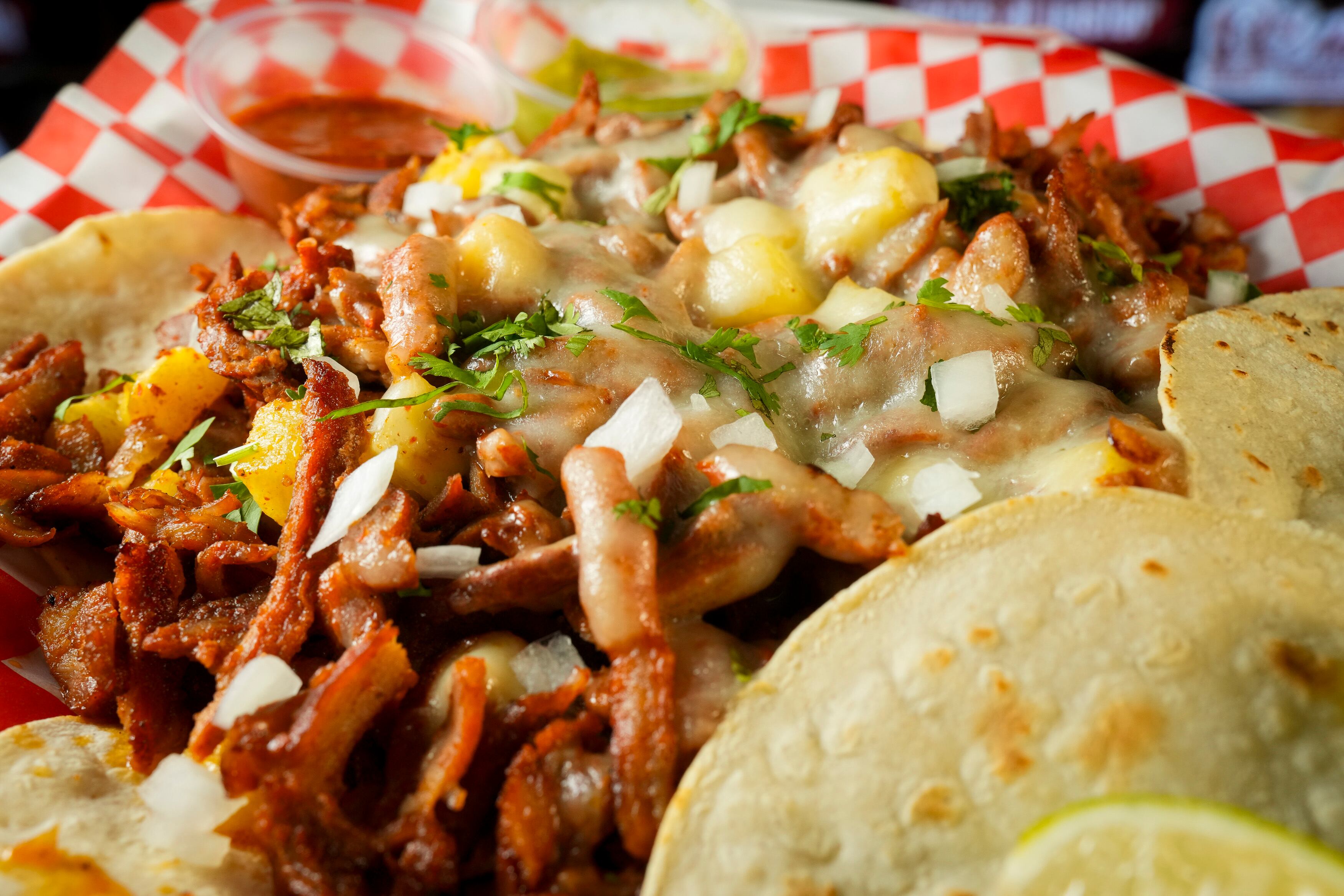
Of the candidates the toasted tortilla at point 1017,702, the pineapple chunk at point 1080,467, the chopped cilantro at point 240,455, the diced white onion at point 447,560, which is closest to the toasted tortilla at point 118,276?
the chopped cilantro at point 240,455

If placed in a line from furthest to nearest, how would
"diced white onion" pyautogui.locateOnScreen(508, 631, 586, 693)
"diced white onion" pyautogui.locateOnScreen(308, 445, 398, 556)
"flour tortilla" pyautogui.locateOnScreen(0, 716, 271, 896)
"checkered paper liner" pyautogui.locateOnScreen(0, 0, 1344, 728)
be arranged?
1. "checkered paper liner" pyautogui.locateOnScreen(0, 0, 1344, 728)
2. "diced white onion" pyautogui.locateOnScreen(308, 445, 398, 556)
3. "diced white onion" pyautogui.locateOnScreen(508, 631, 586, 693)
4. "flour tortilla" pyautogui.locateOnScreen(0, 716, 271, 896)

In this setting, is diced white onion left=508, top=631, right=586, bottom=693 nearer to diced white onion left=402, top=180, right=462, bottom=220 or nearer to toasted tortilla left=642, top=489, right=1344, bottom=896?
toasted tortilla left=642, top=489, right=1344, bottom=896

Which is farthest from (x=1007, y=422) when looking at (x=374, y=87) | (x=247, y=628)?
(x=374, y=87)

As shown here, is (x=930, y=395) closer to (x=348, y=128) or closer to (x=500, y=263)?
(x=500, y=263)

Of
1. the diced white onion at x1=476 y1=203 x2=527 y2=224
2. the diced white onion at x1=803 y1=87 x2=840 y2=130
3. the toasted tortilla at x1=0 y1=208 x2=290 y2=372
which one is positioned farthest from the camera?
the diced white onion at x1=803 y1=87 x2=840 y2=130

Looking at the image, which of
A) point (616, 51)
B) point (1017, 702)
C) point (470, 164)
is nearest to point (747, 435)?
point (1017, 702)

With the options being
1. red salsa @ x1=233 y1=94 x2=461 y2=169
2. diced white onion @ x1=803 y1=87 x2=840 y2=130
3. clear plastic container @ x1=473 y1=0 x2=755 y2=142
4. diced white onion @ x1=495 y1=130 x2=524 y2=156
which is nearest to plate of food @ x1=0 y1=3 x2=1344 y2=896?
diced white onion @ x1=803 y1=87 x2=840 y2=130

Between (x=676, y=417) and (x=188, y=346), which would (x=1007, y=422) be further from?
(x=188, y=346)
